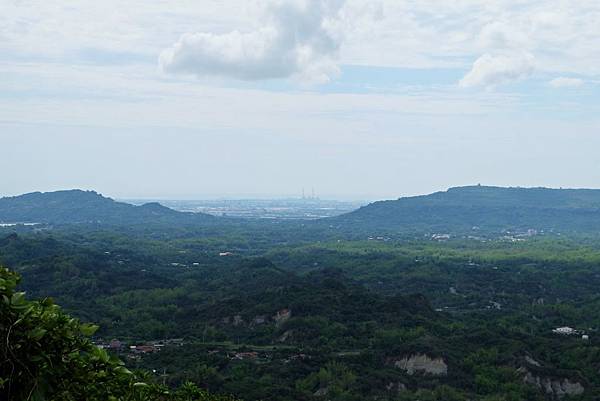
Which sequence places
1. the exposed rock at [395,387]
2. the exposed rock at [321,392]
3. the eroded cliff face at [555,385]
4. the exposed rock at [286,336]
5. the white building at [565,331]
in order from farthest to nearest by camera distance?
the white building at [565,331]
the exposed rock at [286,336]
the eroded cliff face at [555,385]
the exposed rock at [395,387]
the exposed rock at [321,392]

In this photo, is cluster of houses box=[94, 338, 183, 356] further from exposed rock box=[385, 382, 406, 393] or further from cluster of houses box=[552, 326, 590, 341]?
cluster of houses box=[552, 326, 590, 341]

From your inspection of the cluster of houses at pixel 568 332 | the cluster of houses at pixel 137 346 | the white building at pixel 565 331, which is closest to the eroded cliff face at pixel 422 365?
the cluster of houses at pixel 568 332

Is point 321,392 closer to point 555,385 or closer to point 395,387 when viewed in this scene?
point 395,387

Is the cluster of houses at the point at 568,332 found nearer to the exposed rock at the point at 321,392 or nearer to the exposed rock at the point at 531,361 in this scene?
the exposed rock at the point at 531,361

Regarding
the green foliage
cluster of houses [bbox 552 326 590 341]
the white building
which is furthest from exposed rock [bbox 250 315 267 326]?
the green foliage

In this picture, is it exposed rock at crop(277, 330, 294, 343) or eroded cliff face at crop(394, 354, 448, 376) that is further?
exposed rock at crop(277, 330, 294, 343)
